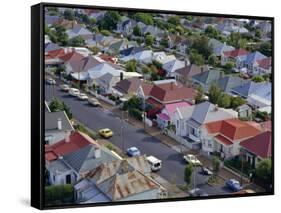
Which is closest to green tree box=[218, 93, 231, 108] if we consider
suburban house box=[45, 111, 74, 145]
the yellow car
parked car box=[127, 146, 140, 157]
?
parked car box=[127, 146, 140, 157]

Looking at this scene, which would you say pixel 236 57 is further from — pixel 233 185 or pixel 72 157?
pixel 72 157

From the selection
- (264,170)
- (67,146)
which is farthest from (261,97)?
(67,146)

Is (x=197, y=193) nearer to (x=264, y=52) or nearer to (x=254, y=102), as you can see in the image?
Result: (x=254, y=102)

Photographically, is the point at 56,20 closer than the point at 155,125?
Yes

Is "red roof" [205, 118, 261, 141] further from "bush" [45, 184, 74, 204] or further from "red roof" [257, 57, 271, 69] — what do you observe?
"bush" [45, 184, 74, 204]

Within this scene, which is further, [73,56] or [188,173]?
[188,173]

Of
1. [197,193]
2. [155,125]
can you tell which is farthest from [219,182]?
[155,125]

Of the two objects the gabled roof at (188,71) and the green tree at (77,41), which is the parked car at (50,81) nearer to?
the green tree at (77,41)
